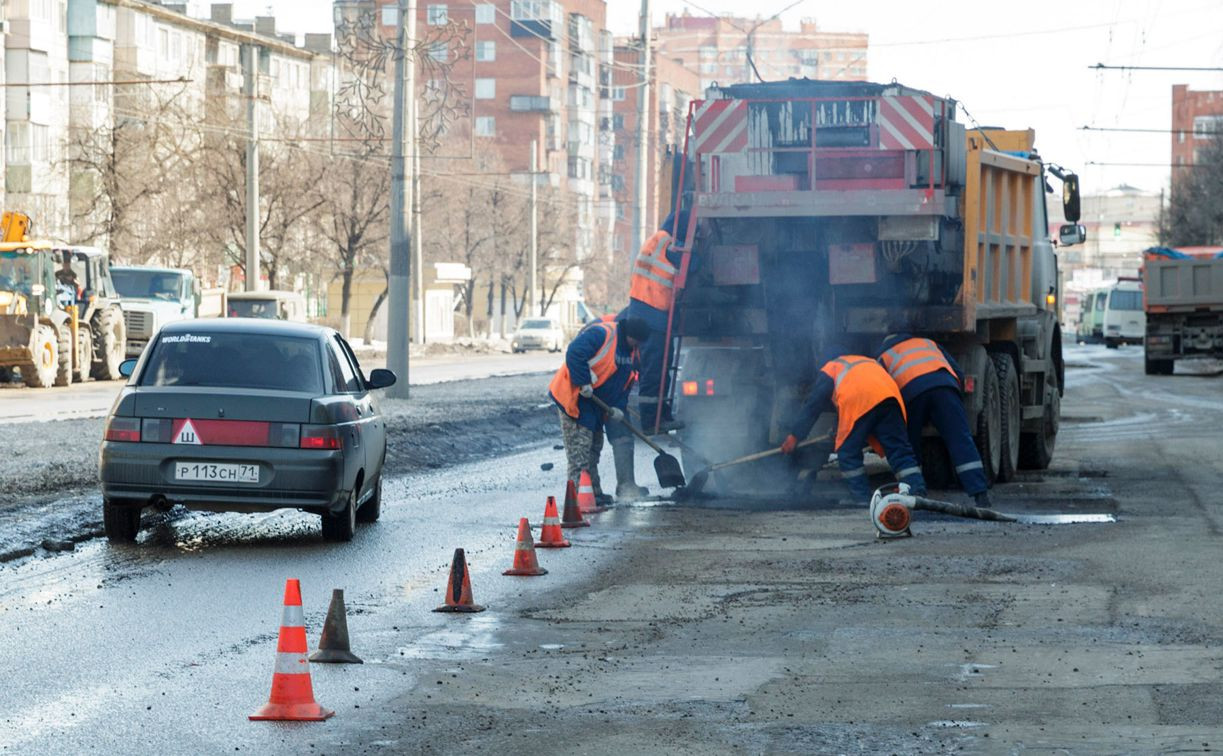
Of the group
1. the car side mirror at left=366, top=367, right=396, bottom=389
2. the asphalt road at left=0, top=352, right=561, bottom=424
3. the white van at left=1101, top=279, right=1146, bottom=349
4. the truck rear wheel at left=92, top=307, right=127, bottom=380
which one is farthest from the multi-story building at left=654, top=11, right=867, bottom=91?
the car side mirror at left=366, top=367, right=396, bottom=389

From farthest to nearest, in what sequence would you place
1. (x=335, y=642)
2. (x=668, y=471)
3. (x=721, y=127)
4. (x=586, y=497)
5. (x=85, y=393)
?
(x=85, y=393), (x=721, y=127), (x=668, y=471), (x=586, y=497), (x=335, y=642)

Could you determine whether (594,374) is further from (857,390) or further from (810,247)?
(857,390)

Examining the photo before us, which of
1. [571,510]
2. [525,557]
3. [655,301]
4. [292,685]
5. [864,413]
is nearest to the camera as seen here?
[292,685]

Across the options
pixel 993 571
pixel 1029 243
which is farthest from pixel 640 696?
pixel 1029 243

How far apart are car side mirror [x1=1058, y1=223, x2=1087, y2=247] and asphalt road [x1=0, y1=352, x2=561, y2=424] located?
1203 centimetres

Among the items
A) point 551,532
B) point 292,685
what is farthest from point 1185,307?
point 292,685

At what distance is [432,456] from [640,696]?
1311cm

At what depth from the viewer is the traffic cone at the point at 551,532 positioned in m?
11.8

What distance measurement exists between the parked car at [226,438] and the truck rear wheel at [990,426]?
5856 mm

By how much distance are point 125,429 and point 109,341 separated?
82.3 feet

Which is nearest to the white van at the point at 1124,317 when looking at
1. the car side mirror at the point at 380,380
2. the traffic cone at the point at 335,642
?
the car side mirror at the point at 380,380

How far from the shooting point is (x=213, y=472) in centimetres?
1147

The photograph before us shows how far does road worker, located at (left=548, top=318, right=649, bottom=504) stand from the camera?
1436cm

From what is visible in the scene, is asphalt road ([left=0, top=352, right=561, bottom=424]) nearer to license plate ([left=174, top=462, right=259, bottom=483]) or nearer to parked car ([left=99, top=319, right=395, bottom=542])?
parked car ([left=99, top=319, right=395, bottom=542])
